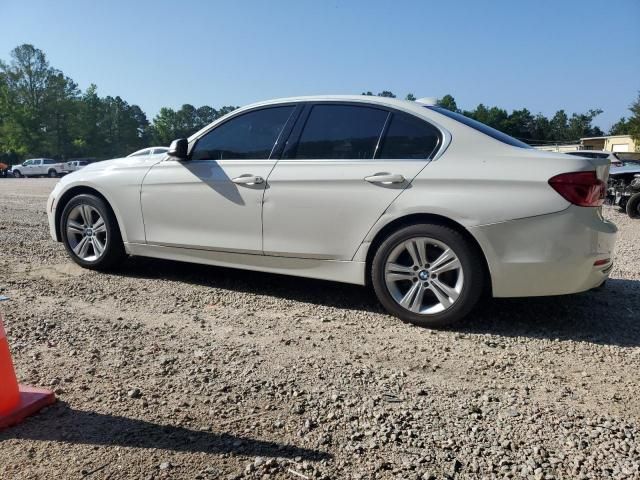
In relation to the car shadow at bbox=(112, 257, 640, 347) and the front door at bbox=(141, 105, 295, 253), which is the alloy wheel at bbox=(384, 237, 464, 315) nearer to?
the car shadow at bbox=(112, 257, 640, 347)

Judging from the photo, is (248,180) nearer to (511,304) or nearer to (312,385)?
(312,385)

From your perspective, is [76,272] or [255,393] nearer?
[255,393]

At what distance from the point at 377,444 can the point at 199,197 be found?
2.93m

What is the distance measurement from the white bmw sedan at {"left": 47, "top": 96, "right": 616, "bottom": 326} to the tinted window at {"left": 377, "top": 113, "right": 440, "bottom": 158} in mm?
11

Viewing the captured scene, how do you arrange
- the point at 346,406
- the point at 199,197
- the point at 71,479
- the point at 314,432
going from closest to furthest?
the point at 71,479 < the point at 314,432 < the point at 346,406 < the point at 199,197

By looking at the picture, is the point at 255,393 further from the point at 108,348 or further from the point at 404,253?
the point at 404,253

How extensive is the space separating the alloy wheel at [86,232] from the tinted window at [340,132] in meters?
2.22

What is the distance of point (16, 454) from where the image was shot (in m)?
2.13

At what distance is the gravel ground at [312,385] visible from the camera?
212cm

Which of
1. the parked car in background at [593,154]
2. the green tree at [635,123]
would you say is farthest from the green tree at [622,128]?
the parked car in background at [593,154]

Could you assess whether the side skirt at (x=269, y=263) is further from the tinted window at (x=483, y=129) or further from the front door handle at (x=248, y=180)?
the tinted window at (x=483, y=129)

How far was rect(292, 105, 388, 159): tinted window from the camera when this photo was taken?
3992mm

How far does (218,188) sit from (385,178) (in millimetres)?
1512

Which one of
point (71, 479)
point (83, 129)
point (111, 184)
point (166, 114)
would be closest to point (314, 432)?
→ point (71, 479)
